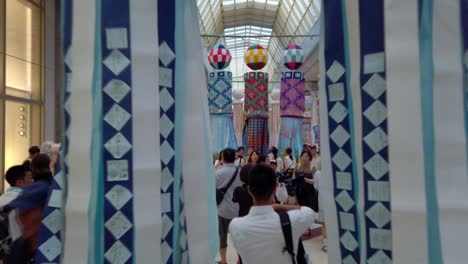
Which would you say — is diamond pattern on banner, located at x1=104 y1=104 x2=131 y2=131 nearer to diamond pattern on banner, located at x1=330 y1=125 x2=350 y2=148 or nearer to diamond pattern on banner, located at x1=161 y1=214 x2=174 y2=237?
diamond pattern on banner, located at x1=161 y1=214 x2=174 y2=237

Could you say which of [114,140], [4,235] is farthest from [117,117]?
[4,235]

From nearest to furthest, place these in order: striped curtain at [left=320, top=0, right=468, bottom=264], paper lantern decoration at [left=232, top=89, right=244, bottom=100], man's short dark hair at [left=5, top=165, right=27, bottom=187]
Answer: striped curtain at [left=320, top=0, right=468, bottom=264] → man's short dark hair at [left=5, top=165, right=27, bottom=187] → paper lantern decoration at [left=232, top=89, right=244, bottom=100]

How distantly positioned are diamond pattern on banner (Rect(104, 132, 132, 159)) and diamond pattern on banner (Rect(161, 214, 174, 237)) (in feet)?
0.90

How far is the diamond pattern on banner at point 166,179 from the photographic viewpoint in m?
1.41

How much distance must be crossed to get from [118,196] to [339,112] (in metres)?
0.81

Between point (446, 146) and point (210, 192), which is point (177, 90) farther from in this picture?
point (446, 146)

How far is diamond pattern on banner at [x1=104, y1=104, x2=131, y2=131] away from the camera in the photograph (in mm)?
1275

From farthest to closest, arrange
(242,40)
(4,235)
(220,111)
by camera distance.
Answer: (242,40) → (220,111) → (4,235)

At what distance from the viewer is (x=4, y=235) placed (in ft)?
6.51

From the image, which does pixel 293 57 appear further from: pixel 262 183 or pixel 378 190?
pixel 378 190

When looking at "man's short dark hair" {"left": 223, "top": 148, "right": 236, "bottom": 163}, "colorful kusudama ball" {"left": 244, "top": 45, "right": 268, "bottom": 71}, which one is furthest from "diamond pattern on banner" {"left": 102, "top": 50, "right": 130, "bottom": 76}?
"colorful kusudama ball" {"left": 244, "top": 45, "right": 268, "bottom": 71}

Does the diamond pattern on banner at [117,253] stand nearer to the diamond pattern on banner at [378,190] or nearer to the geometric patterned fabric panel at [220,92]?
the diamond pattern on banner at [378,190]

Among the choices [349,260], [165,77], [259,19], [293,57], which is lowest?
[349,260]

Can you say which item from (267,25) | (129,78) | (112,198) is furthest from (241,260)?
(267,25)
